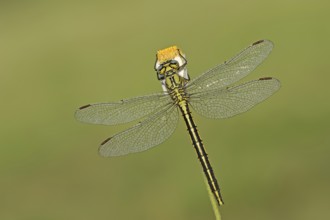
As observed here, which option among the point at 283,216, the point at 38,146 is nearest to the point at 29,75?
the point at 38,146

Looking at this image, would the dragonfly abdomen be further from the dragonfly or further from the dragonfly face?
the dragonfly face

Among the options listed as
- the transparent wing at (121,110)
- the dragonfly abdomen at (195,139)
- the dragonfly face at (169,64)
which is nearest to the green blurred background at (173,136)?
the transparent wing at (121,110)

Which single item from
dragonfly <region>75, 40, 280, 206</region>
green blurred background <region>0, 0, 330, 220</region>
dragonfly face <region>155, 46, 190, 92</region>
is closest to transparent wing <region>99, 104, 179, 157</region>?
dragonfly <region>75, 40, 280, 206</region>

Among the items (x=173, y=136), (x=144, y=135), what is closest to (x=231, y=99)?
(x=144, y=135)

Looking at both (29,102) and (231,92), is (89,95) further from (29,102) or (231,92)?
(231,92)

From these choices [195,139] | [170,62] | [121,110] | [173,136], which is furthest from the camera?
[173,136]

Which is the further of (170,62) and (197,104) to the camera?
(197,104)

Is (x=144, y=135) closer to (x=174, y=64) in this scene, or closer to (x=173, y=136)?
(x=174, y=64)
